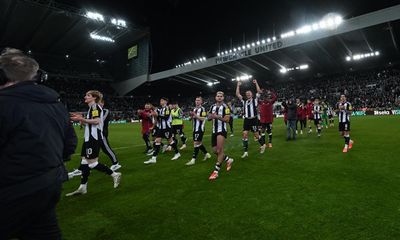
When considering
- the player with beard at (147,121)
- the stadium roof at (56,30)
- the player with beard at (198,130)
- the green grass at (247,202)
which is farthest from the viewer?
the stadium roof at (56,30)

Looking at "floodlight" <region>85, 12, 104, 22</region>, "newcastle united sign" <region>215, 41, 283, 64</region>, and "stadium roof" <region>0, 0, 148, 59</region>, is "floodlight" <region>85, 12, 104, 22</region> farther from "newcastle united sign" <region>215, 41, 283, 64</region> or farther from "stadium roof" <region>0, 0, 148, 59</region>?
"newcastle united sign" <region>215, 41, 283, 64</region>

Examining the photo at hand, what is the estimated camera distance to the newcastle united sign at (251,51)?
32734 mm

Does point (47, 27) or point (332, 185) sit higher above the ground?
point (47, 27)

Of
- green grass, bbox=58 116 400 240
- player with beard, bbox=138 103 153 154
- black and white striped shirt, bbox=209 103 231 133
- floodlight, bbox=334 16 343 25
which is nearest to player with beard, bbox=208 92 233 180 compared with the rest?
black and white striped shirt, bbox=209 103 231 133

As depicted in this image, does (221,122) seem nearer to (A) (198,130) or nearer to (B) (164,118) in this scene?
(A) (198,130)

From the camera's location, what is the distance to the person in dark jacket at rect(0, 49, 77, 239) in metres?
1.80

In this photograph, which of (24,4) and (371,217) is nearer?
(371,217)

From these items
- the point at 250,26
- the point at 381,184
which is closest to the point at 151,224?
the point at 381,184

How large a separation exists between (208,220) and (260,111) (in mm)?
9017

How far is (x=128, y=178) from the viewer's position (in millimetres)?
7426

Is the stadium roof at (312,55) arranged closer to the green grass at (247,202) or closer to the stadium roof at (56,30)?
the stadium roof at (56,30)

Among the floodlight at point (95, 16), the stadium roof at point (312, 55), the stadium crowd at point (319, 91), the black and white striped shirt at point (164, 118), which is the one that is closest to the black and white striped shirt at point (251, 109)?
the black and white striped shirt at point (164, 118)

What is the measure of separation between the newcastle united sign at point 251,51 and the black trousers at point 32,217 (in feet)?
109

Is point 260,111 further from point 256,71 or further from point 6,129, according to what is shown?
point 256,71
